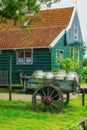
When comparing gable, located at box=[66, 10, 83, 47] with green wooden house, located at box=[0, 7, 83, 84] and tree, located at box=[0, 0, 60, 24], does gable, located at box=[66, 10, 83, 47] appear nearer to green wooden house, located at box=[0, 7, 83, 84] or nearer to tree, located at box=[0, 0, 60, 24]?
green wooden house, located at box=[0, 7, 83, 84]

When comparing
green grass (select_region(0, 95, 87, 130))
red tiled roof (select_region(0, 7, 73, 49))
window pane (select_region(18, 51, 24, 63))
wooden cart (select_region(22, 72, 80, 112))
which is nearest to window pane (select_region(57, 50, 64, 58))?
red tiled roof (select_region(0, 7, 73, 49))

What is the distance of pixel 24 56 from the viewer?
32750 millimetres

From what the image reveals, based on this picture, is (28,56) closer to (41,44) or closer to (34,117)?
(41,44)

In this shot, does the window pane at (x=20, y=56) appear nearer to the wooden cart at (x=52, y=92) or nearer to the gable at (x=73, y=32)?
the gable at (x=73, y=32)

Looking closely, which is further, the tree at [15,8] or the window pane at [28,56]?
A: the window pane at [28,56]

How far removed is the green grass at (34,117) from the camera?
38.5ft

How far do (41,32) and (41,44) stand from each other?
2.47m

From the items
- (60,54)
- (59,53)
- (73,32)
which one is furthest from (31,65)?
(73,32)

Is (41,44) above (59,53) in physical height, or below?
above

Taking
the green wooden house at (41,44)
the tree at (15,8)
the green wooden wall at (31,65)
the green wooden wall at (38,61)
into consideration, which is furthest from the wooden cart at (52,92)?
the green wooden wall at (31,65)

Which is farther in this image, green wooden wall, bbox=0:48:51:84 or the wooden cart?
green wooden wall, bbox=0:48:51:84

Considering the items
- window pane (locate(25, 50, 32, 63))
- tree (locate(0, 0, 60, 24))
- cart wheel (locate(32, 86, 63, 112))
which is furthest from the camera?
window pane (locate(25, 50, 32, 63))

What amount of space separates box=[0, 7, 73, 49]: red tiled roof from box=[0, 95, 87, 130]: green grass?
1454 cm

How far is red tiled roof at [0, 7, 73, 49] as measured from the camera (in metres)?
32.1
